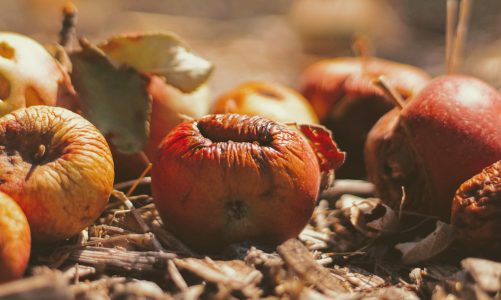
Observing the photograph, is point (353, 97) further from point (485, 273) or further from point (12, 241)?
point (12, 241)

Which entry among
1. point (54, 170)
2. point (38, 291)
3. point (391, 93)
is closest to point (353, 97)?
point (391, 93)

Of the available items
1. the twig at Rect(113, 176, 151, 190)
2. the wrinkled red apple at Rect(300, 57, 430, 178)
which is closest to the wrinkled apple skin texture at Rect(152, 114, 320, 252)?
the twig at Rect(113, 176, 151, 190)

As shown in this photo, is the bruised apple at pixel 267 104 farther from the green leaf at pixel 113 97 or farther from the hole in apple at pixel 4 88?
the hole in apple at pixel 4 88

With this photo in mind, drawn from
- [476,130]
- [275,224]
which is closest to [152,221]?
[275,224]

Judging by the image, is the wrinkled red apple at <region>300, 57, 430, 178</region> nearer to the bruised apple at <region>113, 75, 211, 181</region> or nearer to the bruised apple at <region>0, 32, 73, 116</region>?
the bruised apple at <region>113, 75, 211, 181</region>

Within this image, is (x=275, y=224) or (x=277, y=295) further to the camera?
(x=275, y=224)

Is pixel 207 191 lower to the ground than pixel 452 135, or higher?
lower

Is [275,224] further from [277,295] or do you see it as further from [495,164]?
[495,164]
